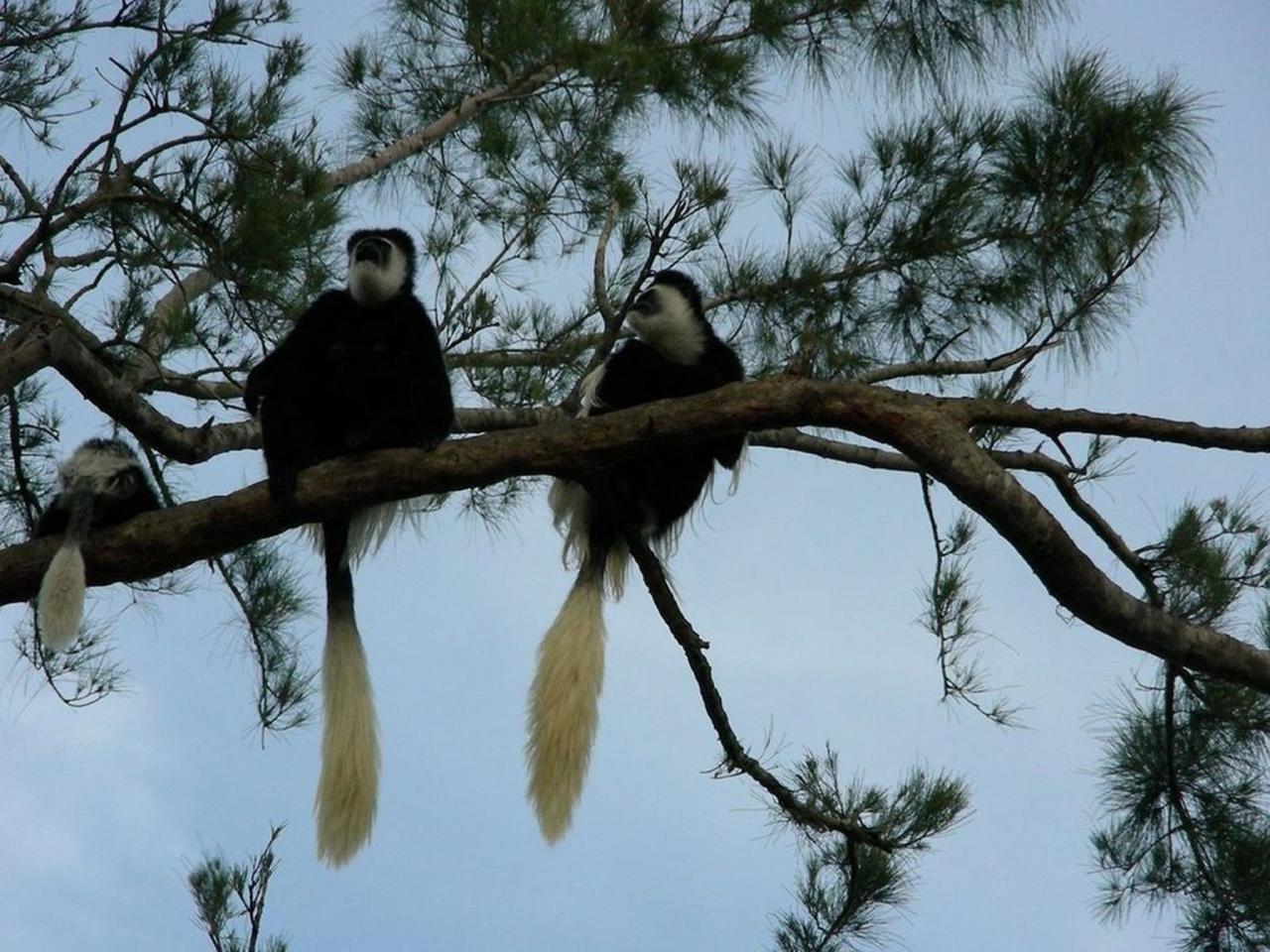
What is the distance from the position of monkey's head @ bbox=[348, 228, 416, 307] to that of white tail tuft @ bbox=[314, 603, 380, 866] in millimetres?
614

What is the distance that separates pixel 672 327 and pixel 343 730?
Answer: 1050 mm

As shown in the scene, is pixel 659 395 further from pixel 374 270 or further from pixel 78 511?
pixel 78 511

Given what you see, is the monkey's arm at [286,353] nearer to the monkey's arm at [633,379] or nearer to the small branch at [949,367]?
the monkey's arm at [633,379]

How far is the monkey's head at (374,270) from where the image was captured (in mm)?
3006

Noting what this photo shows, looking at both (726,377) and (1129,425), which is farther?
(726,377)

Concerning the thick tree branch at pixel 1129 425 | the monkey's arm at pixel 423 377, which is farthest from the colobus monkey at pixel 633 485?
the thick tree branch at pixel 1129 425

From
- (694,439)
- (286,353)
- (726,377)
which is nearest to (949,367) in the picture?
(726,377)

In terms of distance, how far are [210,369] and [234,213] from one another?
46cm

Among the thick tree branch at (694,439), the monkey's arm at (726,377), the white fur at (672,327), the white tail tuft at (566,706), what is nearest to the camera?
the thick tree branch at (694,439)

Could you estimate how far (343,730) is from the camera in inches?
115

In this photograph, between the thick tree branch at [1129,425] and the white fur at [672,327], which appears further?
the white fur at [672,327]

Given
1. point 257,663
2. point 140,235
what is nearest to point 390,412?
point 140,235

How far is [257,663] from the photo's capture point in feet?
11.2

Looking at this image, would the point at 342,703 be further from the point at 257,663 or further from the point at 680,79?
the point at 680,79
